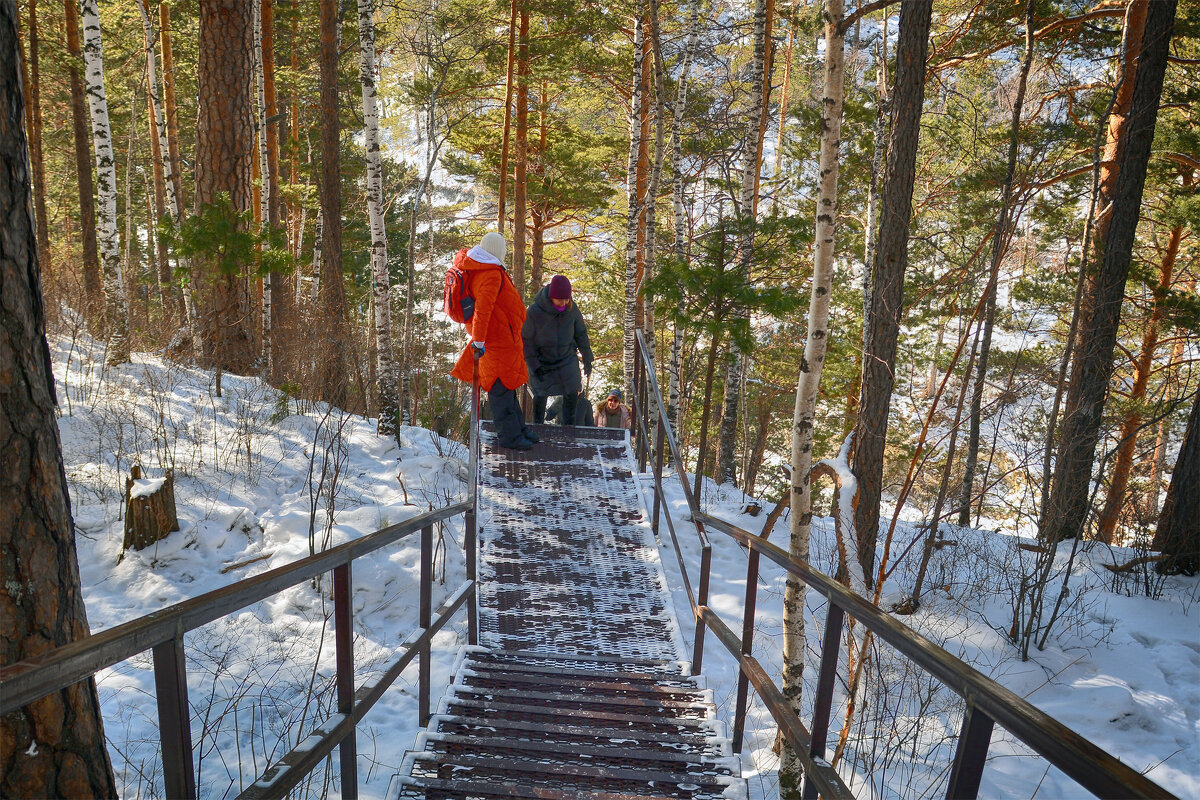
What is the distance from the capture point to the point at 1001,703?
133 centimetres

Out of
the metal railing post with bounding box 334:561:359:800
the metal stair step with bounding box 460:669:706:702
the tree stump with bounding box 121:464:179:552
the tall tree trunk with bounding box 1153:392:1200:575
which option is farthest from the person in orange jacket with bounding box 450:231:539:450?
the tall tree trunk with bounding box 1153:392:1200:575

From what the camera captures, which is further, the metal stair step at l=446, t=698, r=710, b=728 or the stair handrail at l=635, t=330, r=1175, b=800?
the metal stair step at l=446, t=698, r=710, b=728

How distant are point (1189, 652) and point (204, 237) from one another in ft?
33.4

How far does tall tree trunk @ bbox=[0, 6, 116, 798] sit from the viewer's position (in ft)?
6.13

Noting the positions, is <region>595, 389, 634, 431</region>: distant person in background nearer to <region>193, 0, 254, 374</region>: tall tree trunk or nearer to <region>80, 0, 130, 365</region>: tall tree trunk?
<region>193, 0, 254, 374</region>: tall tree trunk

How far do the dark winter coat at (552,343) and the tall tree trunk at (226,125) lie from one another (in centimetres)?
398

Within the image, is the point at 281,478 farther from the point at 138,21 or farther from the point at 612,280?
the point at 138,21

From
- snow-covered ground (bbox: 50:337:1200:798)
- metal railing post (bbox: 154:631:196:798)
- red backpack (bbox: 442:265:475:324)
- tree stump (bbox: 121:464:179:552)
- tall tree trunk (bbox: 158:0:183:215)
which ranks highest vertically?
tall tree trunk (bbox: 158:0:183:215)

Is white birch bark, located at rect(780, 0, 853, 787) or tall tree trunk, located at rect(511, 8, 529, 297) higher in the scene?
tall tree trunk, located at rect(511, 8, 529, 297)

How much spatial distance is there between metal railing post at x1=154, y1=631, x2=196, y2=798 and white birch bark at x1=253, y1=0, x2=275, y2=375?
25.1ft

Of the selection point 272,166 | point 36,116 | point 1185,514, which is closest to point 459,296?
point 1185,514

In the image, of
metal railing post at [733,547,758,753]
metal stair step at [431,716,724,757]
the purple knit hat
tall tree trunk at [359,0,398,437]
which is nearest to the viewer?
metal railing post at [733,547,758,753]

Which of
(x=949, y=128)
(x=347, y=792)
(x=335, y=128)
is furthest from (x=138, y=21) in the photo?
(x=347, y=792)

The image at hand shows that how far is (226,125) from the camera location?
8.99m
